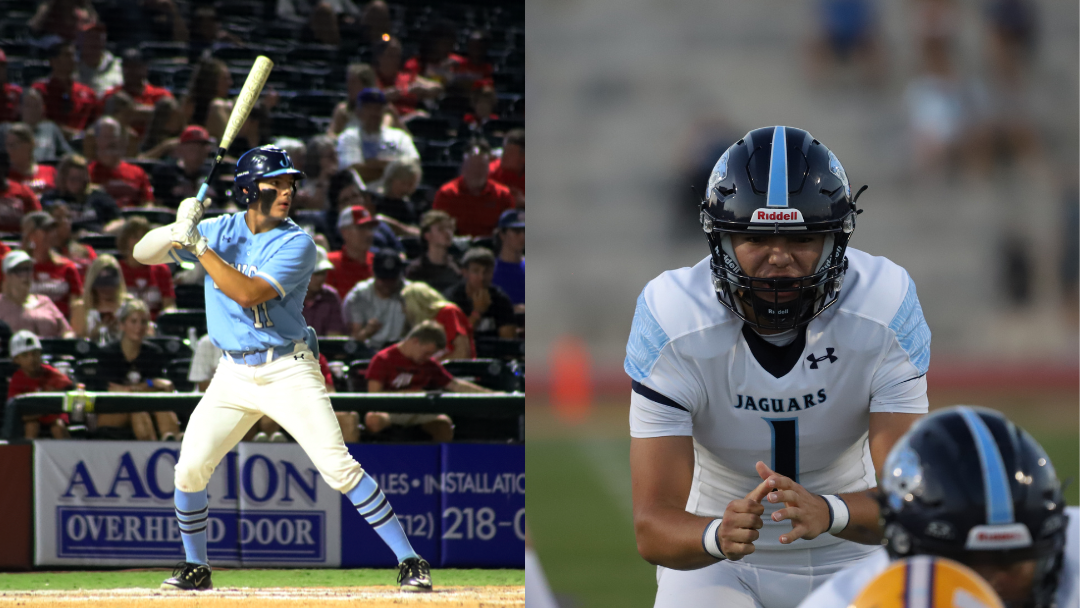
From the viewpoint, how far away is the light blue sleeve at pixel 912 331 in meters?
2.88

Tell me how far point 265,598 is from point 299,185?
3.13 metres

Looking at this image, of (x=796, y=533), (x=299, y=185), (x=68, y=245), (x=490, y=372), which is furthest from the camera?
(x=299, y=185)

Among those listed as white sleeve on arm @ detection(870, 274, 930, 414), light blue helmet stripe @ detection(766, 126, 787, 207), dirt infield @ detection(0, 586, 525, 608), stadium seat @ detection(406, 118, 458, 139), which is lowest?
dirt infield @ detection(0, 586, 525, 608)

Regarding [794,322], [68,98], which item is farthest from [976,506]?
[68,98]

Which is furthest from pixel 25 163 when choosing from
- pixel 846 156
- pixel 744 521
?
pixel 846 156

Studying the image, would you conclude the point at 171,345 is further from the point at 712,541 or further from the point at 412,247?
the point at 712,541

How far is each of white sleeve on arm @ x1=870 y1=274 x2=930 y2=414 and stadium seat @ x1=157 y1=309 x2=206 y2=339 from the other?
5193mm

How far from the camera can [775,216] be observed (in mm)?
2768

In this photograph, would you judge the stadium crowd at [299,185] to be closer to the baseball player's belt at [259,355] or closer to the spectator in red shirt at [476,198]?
the spectator in red shirt at [476,198]

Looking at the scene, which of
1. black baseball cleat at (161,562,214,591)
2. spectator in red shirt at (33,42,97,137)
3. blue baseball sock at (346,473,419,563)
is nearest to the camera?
blue baseball sock at (346,473,419,563)

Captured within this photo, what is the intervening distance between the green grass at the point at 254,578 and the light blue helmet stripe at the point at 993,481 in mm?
4791

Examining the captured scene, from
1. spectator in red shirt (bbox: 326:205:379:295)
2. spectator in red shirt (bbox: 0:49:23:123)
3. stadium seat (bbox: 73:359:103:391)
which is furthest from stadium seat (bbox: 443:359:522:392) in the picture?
spectator in red shirt (bbox: 0:49:23:123)

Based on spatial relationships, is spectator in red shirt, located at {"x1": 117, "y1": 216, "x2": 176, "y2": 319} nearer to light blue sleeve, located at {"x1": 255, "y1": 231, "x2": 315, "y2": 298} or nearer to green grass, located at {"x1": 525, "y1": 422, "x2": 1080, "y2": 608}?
light blue sleeve, located at {"x1": 255, "y1": 231, "x2": 315, "y2": 298}

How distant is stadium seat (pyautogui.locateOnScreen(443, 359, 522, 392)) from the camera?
714cm
